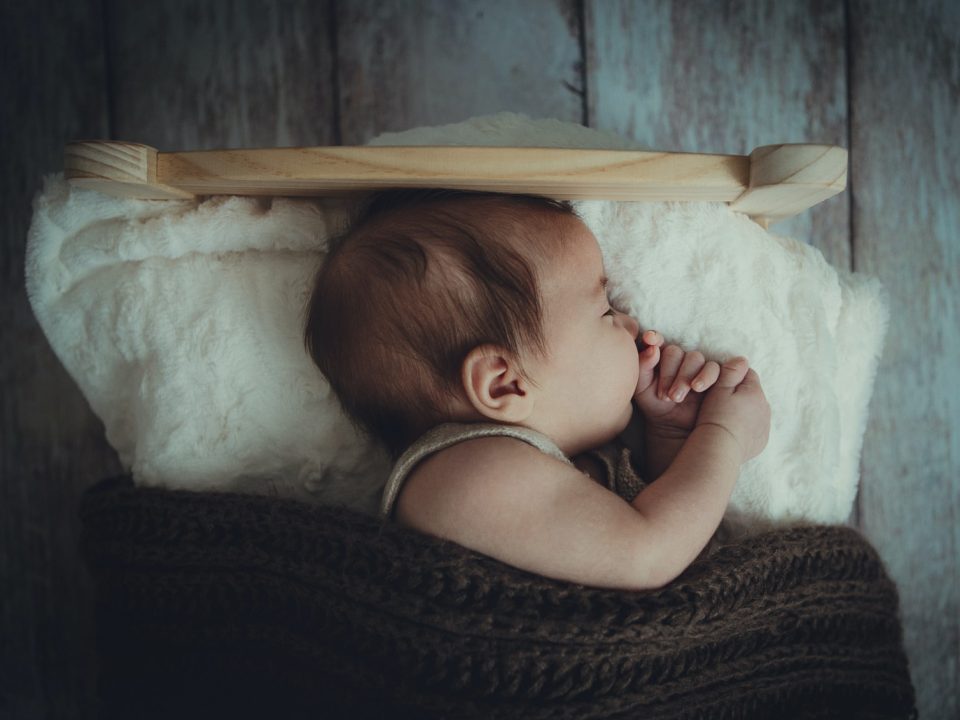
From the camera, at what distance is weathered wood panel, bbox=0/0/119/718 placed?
2.93ft

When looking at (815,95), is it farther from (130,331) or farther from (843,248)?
(130,331)

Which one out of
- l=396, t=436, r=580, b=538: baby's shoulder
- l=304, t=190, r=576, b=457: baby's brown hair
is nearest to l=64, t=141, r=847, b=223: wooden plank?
l=304, t=190, r=576, b=457: baby's brown hair

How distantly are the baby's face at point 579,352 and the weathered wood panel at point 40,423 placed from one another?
66 cm

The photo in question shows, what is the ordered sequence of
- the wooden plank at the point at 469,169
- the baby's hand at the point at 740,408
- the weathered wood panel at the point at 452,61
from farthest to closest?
the weathered wood panel at the point at 452,61 < the baby's hand at the point at 740,408 < the wooden plank at the point at 469,169

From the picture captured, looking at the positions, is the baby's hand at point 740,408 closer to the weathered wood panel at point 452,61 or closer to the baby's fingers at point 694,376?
the baby's fingers at point 694,376

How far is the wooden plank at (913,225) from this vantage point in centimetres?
91

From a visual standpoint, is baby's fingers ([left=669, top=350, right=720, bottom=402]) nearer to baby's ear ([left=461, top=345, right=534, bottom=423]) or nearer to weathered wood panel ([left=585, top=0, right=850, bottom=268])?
baby's ear ([left=461, top=345, right=534, bottom=423])

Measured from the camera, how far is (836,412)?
712mm

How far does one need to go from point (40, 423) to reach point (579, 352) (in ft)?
2.51

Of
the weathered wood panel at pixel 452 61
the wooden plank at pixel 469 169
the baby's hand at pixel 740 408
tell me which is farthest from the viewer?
the weathered wood panel at pixel 452 61

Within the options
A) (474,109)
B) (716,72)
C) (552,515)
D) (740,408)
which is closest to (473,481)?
(552,515)

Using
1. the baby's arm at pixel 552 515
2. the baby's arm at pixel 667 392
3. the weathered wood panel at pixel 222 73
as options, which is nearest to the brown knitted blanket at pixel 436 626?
the baby's arm at pixel 552 515

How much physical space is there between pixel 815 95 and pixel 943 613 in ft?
2.50

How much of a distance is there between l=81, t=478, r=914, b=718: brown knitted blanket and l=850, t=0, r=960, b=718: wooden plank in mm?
318
